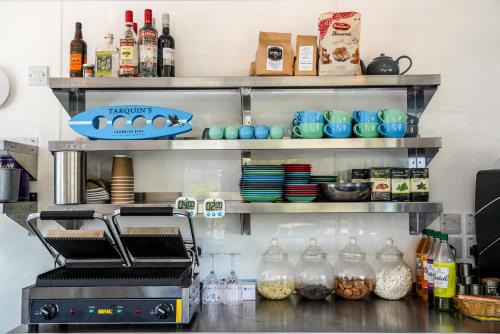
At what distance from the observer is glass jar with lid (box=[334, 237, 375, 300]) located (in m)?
2.16

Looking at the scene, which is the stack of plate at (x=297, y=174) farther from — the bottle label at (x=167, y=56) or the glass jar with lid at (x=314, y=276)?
the bottle label at (x=167, y=56)

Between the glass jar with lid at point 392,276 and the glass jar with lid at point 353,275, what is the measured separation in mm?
48

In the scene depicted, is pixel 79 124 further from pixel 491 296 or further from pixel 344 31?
pixel 491 296

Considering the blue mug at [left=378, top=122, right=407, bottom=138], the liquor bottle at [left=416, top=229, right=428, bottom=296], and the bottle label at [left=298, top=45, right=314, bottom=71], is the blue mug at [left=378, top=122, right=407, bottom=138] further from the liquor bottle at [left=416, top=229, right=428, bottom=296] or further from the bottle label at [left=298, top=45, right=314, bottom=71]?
the liquor bottle at [left=416, top=229, right=428, bottom=296]

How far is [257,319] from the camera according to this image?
6.30 ft

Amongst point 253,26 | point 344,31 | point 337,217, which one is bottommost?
point 337,217

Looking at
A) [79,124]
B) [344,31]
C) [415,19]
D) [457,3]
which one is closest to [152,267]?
[79,124]

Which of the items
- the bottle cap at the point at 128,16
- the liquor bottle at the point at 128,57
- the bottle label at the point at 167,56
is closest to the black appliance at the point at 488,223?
the bottle label at the point at 167,56

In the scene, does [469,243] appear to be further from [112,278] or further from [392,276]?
[112,278]

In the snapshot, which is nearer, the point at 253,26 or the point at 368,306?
the point at 368,306

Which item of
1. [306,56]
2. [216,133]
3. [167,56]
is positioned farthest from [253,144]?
[167,56]

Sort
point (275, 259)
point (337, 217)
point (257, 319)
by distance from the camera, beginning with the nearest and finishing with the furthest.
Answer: point (257, 319)
point (275, 259)
point (337, 217)

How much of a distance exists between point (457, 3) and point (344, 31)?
2.72 feet

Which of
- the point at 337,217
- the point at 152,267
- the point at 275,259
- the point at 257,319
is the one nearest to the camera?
the point at 257,319
